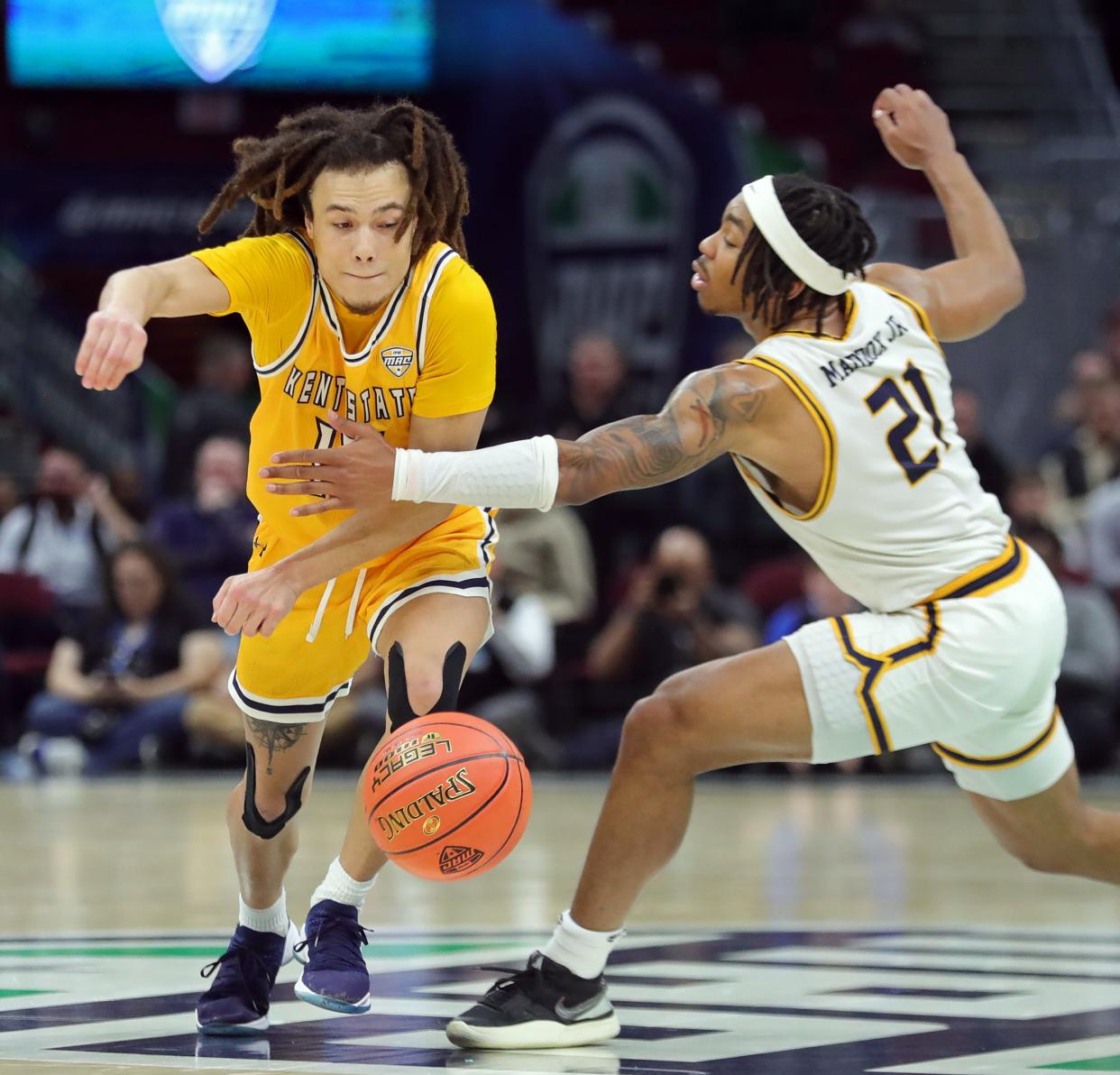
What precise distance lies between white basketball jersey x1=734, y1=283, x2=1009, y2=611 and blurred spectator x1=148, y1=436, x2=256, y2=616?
7.94 metres

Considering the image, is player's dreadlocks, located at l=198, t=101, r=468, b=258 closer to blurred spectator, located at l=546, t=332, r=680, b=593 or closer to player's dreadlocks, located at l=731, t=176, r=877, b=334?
player's dreadlocks, located at l=731, t=176, r=877, b=334

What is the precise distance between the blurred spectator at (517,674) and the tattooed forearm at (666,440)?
7.26 meters

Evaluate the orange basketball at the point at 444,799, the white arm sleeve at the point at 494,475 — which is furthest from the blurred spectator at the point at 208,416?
the white arm sleeve at the point at 494,475

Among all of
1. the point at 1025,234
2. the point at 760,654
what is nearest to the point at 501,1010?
the point at 760,654

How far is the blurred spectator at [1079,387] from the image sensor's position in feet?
40.3

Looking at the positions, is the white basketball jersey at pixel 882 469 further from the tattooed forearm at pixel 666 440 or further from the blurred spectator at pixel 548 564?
the blurred spectator at pixel 548 564

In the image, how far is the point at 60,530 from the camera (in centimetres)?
1295

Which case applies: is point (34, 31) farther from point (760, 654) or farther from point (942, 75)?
point (760, 654)

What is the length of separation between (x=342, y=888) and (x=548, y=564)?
735cm

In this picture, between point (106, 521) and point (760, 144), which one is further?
point (760, 144)

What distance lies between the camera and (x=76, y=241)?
1766 centimetres

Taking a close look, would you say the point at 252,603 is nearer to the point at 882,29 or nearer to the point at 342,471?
the point at 342,471

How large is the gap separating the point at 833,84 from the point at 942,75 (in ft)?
3.06

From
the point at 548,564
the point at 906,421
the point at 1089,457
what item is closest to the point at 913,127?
the point at 906,421
